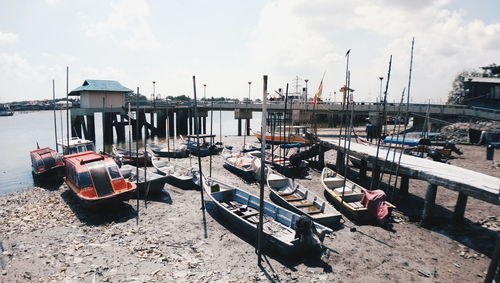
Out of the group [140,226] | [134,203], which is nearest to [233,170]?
[134,203]

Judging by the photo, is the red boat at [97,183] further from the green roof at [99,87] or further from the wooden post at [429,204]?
the green roof at [99,87]

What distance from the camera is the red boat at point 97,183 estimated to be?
14086 millimetres

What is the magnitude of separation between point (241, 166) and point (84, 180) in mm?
11670

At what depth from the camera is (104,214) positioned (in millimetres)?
14875

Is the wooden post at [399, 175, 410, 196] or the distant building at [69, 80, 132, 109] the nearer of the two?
the wooden post at [399, 175, 410, 196]

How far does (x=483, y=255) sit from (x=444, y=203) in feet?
19.6

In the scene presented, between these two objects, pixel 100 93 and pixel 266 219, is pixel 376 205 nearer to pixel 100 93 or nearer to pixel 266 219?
pixel 266 219

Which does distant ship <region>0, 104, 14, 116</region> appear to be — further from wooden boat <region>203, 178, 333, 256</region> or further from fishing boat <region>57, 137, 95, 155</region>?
wooden boat <region>203, 178, 333, 256</region>

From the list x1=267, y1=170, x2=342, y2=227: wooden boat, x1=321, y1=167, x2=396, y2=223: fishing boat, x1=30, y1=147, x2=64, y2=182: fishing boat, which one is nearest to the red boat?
x1=30, y1=147, x2=64, y2=182: fishing boat

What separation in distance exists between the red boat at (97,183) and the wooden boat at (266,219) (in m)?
4.77

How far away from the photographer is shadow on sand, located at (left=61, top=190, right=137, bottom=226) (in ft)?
46.3

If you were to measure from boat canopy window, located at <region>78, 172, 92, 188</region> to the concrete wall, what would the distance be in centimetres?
2361

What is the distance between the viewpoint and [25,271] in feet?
32.9

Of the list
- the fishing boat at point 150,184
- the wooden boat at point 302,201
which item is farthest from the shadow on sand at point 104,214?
the wooden boat at point 302,201
